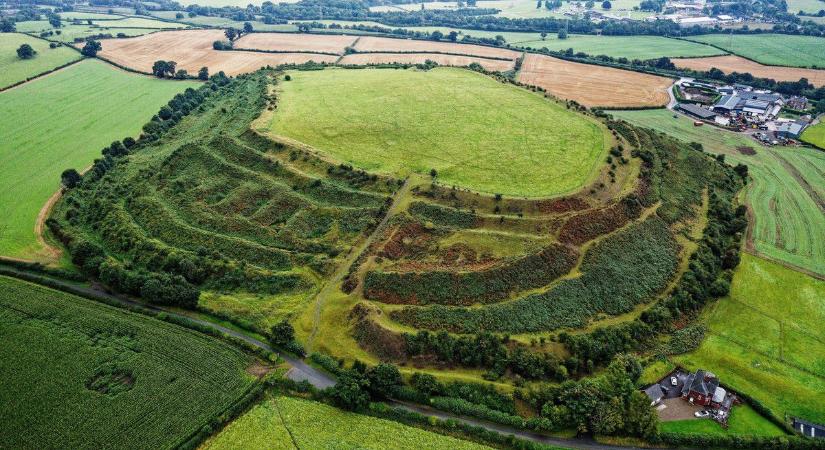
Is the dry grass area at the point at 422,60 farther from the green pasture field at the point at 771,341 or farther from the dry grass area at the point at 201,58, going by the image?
the green pasture field at the point at 771,341

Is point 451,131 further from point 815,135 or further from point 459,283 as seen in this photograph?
point 815,135

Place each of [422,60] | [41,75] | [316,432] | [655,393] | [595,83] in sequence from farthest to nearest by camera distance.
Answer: [422,60]
[595,83]
[41,75]
[655,393]
[316,432]

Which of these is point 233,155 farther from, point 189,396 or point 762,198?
point 762,198

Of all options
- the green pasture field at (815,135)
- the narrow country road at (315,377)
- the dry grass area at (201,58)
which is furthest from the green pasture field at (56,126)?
the green pasture field at (815,135)

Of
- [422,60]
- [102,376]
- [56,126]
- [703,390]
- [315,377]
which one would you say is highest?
[422,60]

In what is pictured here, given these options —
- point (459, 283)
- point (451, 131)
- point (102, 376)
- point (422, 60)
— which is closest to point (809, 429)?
point (459, 283)

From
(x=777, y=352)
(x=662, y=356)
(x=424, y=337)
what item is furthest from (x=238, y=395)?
(x=777, y=352)
